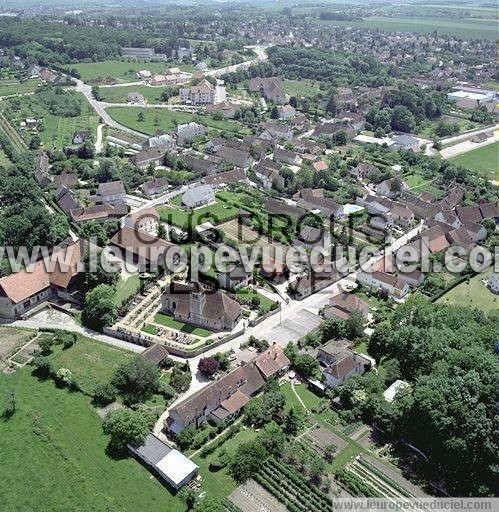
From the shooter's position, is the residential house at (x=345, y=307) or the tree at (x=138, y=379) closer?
the tree at (x=138, y=379)

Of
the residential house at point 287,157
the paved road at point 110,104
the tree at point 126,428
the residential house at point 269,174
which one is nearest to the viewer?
the tree at point 126,428

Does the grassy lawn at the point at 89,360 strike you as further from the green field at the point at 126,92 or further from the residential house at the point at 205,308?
the green field at the point at 126,92

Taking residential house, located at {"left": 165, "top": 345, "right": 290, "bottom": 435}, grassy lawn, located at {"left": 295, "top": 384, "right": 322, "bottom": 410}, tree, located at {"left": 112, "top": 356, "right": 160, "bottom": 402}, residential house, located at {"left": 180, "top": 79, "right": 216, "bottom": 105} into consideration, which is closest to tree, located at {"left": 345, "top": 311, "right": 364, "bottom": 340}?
residential house, located at {"left": 165, "top": 345, "right": 290, "bottom": 435}

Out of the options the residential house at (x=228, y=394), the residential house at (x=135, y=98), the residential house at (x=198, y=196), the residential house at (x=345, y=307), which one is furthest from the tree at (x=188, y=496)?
the residential house at (x=135, y=98)

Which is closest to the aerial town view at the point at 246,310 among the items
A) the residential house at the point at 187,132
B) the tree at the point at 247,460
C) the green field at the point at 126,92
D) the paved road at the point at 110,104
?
the tree at the point at 247,460

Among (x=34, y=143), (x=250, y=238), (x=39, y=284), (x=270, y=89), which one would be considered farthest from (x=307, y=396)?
(x=270, y=89)

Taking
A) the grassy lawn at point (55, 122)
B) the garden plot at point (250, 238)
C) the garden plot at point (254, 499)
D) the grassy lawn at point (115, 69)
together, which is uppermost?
the grassy lawn at point (115, 69)

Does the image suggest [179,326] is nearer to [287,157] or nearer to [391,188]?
[391,188]

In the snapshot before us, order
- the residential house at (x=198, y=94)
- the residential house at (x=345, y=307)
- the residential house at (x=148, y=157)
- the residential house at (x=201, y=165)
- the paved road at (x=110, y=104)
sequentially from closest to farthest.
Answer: the residential house at (x=345, y=307)
the residential house at (x=201, y=165)
the residential house at (x=148, y=157)
the paved road at (x=110, y=104)
the residential house at (x=198, y=94)

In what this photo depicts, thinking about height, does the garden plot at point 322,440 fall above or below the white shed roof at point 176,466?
below
